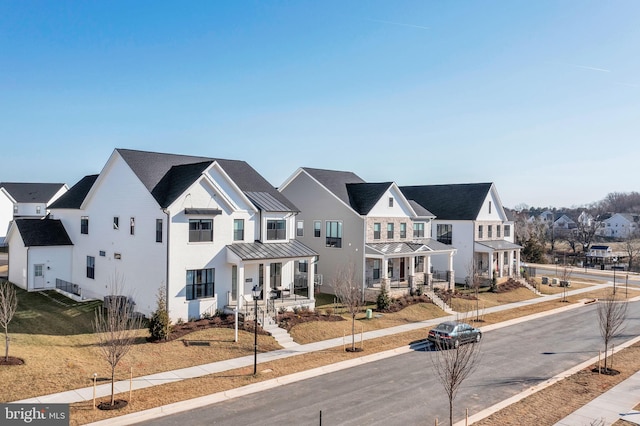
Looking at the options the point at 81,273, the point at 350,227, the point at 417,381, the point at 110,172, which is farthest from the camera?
the point at 350,227

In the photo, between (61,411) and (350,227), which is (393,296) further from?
(61,411)

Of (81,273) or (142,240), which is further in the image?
(81,273)

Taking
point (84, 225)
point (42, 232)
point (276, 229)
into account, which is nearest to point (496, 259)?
point (276, 229)

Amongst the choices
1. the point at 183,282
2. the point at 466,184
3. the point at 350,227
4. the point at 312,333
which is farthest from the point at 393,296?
the point at 466,184

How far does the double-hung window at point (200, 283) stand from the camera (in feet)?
90.0

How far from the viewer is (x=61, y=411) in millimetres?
15359

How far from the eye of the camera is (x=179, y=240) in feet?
88.8

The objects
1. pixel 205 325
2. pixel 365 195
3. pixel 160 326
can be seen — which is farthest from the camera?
pixel 365 195

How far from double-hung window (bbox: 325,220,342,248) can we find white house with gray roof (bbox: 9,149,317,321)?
697 cm

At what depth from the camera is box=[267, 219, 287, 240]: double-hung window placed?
105 ft

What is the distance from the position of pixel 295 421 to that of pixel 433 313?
2228 cm

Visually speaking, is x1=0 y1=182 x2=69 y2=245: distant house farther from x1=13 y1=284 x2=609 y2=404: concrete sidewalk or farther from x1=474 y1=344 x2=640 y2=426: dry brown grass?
x1=474 y1=344 x2=640 y2=426: dry brown grass

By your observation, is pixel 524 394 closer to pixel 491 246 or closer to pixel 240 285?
pixel 240 285

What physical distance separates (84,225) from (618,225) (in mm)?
156757
